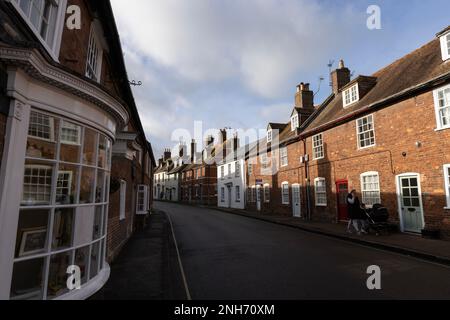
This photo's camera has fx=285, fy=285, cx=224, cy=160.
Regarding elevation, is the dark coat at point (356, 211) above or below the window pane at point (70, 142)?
below

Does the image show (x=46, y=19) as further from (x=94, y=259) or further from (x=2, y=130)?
(x=94, y=259)

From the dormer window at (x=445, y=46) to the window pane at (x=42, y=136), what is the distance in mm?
14253

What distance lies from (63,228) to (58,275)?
63 centimetres

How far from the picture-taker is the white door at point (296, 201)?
67.8 ft

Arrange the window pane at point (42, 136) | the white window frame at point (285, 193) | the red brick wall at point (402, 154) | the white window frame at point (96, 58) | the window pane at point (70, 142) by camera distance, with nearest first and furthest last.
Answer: the window pane at point (42, 136), the window pane at point (70, 142), the white window frame at point (96, 58), the red brick wall at point (402, 154), the white window frame at point (285, 193)

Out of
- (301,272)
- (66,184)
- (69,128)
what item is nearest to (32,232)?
(66,184)

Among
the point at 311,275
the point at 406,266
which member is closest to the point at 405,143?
the point at 406,266

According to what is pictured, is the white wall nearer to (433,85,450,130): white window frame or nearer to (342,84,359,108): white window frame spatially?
(342,84,359,108): white window frame

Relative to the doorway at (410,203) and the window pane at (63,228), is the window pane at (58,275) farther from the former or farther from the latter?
the doorway at (410,203)

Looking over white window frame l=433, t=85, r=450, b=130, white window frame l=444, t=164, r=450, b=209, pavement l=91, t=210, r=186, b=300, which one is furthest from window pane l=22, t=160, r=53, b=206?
white window frame l=433, t=85, r=450, b=130

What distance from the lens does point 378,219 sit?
12055 mm

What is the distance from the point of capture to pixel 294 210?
2125cm

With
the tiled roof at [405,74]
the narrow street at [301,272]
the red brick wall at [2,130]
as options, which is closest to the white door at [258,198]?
the tiled roof at [405,74]
